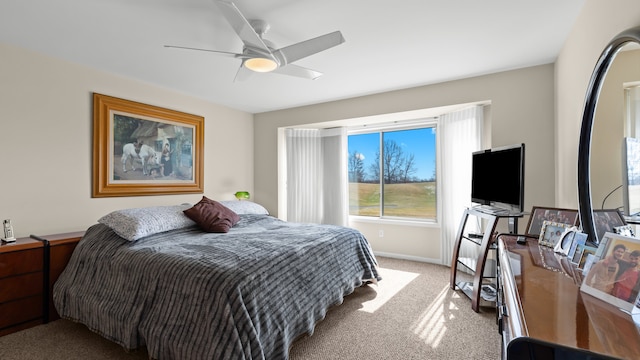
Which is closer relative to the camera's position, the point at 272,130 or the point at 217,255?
the point at 217,255

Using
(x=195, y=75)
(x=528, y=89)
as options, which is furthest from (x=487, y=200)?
(x=195, y=75)

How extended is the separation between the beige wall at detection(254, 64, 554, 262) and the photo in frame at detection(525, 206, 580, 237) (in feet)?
4.69

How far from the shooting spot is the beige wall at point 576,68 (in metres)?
1.42

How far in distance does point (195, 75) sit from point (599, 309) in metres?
3.80

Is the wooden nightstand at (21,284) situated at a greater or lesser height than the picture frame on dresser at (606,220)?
lesser

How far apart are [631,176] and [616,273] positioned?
1.48 ft

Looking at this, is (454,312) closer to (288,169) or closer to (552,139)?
(552,139)

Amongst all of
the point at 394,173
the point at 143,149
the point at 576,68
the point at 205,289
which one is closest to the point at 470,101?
the point at 576,68

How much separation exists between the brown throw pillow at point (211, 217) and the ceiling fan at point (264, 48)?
1537 millimetres

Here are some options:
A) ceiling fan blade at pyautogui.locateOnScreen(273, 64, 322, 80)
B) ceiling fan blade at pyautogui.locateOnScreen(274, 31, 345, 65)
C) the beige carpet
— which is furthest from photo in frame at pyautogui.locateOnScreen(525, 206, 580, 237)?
ceiling fan blade at pyautogui.locateOnScreen(273, 64, 322, 80)

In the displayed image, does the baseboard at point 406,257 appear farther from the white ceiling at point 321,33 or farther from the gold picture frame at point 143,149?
the gold picture frame at point 143,149

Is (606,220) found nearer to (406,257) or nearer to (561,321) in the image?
(561,321)

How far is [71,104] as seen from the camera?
9.89 feet

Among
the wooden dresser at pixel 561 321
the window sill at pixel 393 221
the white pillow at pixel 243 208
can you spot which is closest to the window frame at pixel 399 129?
the window sill at pixel 393 221
